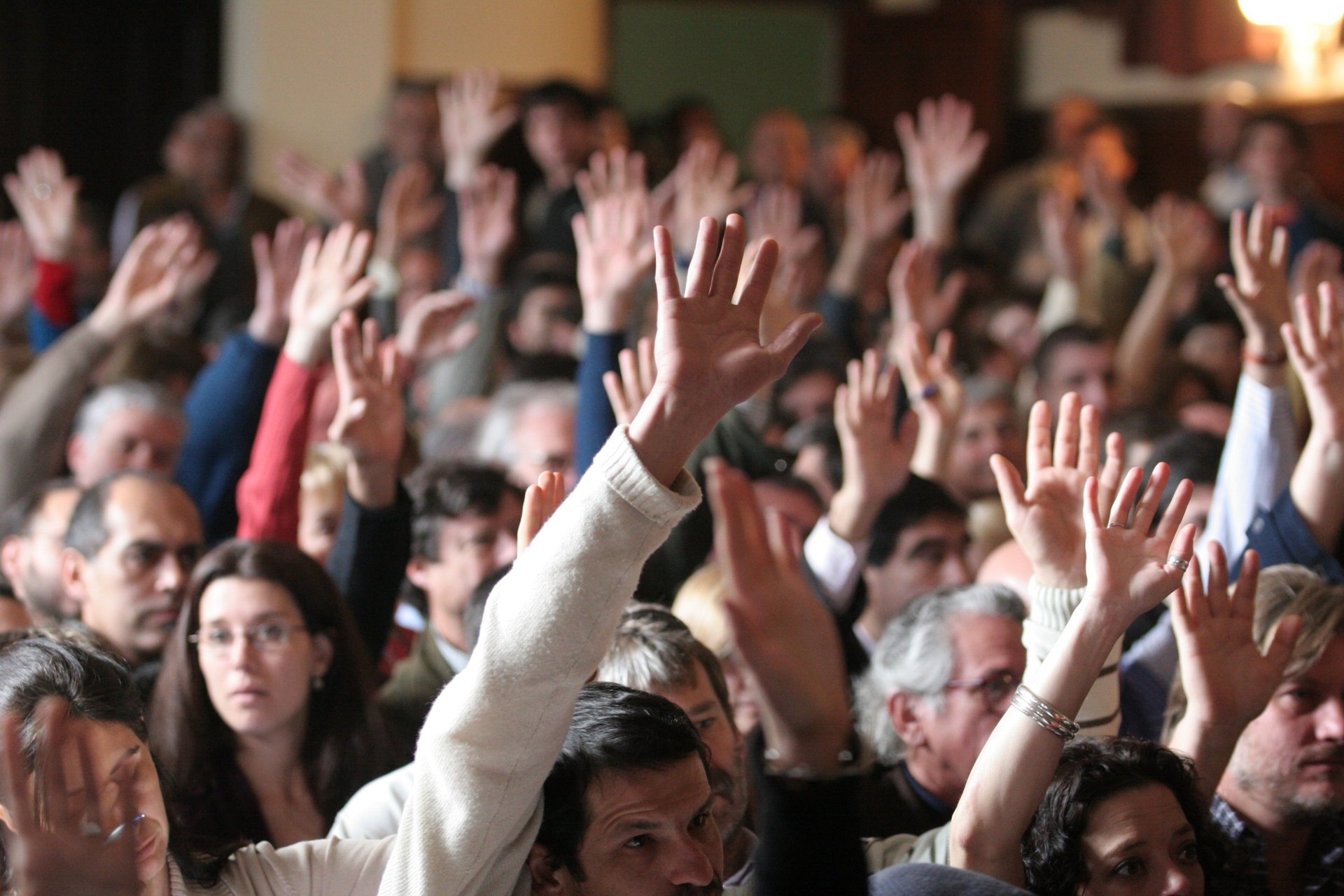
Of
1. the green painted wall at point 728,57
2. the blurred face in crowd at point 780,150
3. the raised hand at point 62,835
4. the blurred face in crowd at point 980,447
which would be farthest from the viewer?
the green painted wall at point 728,57

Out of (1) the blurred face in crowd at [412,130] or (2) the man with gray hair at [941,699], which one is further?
(1) the blurred face in crowd at [412,130]

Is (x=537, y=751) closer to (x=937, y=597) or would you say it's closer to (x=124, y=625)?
(x=937, y=597)

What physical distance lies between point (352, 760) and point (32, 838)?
99 centimetres

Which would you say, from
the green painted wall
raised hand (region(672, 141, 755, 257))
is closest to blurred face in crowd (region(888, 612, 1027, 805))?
raised hand (region(672, 141, 755, 257))

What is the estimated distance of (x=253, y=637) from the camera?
6.66 ft

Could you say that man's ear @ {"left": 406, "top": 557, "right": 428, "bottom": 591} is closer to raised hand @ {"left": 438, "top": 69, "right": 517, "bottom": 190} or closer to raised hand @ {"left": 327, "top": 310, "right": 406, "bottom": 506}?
raised hand @ {"left": 327, "top": 310, "right": 406, "bottom": 506}

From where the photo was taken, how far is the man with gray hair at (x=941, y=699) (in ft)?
6.29

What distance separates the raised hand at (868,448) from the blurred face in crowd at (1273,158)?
330 cm

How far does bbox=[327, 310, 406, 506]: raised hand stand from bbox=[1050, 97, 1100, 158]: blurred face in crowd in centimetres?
521

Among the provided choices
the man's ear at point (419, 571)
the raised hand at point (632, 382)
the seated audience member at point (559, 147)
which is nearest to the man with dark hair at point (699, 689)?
the raised hand at point (632, 382)

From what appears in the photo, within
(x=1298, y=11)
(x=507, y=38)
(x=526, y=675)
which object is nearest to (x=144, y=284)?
(x=526, y=675)

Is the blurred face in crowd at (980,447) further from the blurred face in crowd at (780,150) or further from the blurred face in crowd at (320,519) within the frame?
the blurred face in crowd at (780,150)

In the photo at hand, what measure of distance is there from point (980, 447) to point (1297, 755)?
178 centimetres

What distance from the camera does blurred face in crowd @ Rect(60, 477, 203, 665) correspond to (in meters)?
2.35
